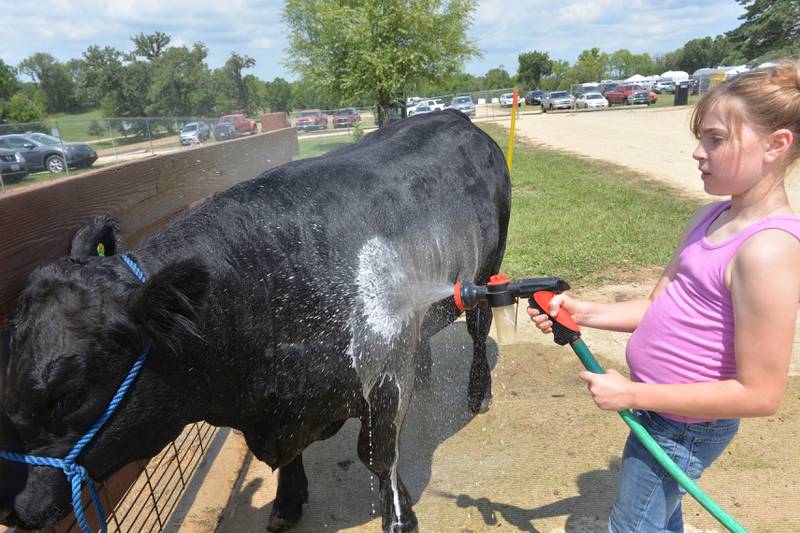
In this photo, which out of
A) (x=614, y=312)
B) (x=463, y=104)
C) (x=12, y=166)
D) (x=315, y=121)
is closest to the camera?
(x=614, y=312)

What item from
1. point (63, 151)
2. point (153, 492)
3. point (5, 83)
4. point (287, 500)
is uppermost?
point (5, 83)

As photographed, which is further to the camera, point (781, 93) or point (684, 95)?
point (684, 95)

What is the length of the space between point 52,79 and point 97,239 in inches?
4469

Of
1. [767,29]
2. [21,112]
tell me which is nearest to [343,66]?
[767,29]

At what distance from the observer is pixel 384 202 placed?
8.59ft

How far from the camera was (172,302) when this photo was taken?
63.4 inches

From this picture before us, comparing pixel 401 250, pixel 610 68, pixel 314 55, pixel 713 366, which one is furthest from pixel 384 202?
pixel 610 68

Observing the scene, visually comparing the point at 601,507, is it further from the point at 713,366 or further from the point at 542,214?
the point at 542,214

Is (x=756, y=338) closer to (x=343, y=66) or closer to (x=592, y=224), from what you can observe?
(x=592, y=224)

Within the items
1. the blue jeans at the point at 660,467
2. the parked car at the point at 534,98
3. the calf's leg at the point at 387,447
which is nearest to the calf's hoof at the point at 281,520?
the calf's leg at the point at 387,447

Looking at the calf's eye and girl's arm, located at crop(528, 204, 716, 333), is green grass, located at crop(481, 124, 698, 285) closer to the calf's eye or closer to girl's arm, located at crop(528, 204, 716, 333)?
girl's arm, located at crop(528, 204, 716, 333)

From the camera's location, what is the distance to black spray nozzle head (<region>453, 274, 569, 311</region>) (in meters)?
1.89

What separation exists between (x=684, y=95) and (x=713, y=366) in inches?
1766

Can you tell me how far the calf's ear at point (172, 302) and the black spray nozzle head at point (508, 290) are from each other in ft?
2.97
